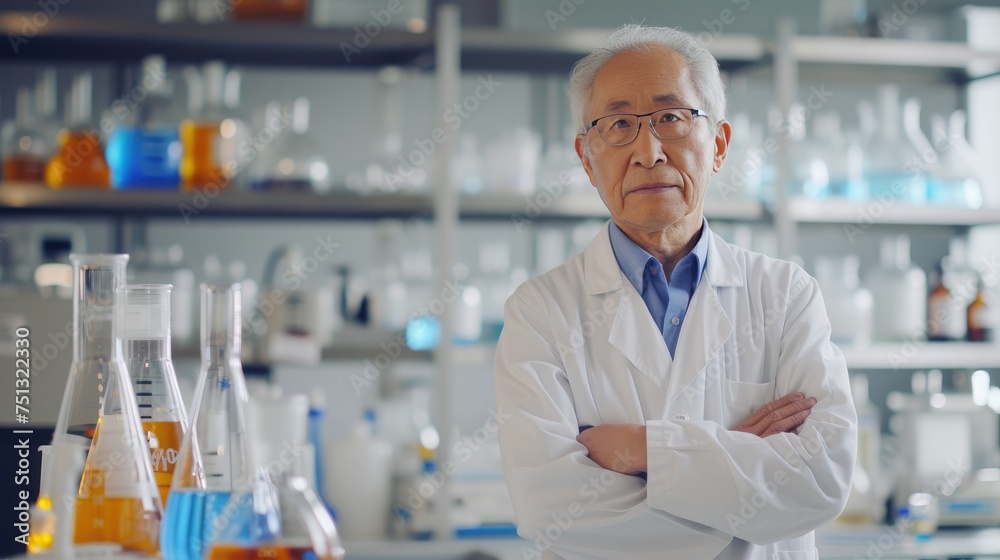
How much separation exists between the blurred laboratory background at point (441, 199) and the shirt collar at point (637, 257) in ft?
3.14

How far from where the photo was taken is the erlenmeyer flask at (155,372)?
26.9 inches

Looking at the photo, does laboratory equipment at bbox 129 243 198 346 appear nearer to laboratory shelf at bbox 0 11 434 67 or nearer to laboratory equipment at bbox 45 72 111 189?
laboratory equipment at bbox 45 72 111 189

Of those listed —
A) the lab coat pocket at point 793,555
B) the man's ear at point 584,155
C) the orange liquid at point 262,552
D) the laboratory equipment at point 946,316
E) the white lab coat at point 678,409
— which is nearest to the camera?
the orange liquid at point 262,552

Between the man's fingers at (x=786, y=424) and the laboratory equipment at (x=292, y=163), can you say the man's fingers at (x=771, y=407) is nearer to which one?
the man's fingers at (x=786, y=424)

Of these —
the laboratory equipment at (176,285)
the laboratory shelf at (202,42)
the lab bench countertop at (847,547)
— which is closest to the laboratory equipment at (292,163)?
the laboratory shelf at (202,42)

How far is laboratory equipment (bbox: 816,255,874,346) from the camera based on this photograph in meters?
2.61

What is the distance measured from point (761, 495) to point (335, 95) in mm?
2076

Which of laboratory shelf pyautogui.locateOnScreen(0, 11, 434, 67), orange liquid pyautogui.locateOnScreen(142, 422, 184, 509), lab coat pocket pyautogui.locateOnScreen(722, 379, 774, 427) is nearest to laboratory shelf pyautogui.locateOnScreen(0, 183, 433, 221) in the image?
laboratory shelf pyautogui.locateOnScreen(0, 11, 434, 67)

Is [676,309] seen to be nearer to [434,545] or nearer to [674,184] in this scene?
[674,184]

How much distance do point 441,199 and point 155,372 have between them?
66.4 inches

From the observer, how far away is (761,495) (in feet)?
3.75

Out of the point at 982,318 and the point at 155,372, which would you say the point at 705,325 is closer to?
the point at 155,372

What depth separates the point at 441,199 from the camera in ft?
7.80

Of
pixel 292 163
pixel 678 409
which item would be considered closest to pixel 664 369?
pixel 678 409
